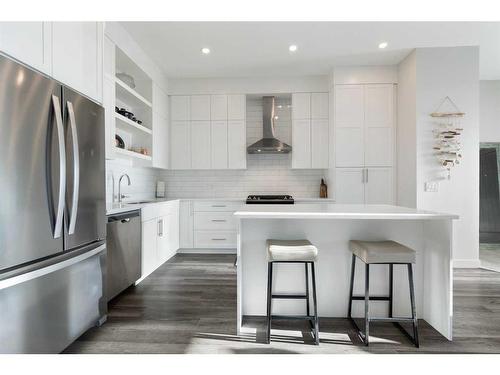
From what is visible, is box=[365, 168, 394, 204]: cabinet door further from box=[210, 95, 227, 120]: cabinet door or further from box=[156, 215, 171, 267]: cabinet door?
box=[156, 215, 171, 267]: cabinet door

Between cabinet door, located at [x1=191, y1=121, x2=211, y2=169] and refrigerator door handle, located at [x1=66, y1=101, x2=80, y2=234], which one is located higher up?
cabinet door, located at [x1=191, y1=121, x2=211, y2=169]

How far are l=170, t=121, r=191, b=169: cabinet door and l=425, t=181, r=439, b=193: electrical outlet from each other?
356 centimetres

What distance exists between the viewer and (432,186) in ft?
12.7

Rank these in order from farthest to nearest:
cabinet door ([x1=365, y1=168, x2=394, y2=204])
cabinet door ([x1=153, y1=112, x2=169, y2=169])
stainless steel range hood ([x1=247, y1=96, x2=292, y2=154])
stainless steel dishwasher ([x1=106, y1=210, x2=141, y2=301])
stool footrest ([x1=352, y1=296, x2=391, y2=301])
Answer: stainless steel range hood ([x1=247, y1=96, x2=292, y2=154]), cabinet door ([x1=365, y1=168, x2=394, y2=204]), cabinet door ([x1=153, y1=112, x2=169, y2=169]), stainless steel dishwasher ([x1=106, y1=210, x2=141, y2=301]), stool footrest ([x1=352, y1=296, x2=391, y2=301])

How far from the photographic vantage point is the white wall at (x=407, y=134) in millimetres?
3959

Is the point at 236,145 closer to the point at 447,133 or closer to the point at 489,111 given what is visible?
the point at 447,133

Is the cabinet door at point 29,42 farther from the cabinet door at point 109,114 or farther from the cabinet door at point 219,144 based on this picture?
the cabinet door at point 219,144

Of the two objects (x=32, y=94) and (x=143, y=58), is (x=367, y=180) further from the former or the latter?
(x=32, y=94)

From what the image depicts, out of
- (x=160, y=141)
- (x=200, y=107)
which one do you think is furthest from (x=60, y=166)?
(x=200, y=107)

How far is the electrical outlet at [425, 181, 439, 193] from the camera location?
3.88m

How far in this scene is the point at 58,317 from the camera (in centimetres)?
171

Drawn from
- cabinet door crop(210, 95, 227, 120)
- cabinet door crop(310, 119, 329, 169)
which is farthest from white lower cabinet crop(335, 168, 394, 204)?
cabinet door crop(210, 95, 227, 120)
